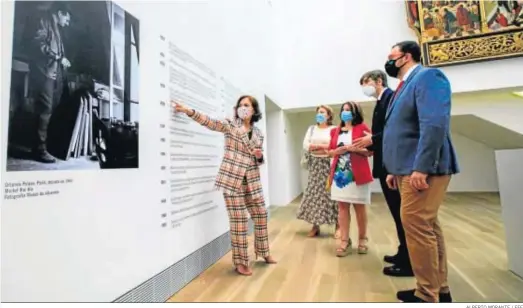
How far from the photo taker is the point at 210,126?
1554mm

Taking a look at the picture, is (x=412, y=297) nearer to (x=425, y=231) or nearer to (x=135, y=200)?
(x=425, y=231)

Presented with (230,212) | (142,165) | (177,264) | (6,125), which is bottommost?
(177,264)

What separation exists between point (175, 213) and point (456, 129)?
21.1 feet

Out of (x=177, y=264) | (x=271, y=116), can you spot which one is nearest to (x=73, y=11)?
(x=177, y=264)

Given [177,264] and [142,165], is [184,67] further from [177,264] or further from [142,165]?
[177,264]

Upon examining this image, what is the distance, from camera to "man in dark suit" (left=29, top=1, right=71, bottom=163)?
80 centimetres

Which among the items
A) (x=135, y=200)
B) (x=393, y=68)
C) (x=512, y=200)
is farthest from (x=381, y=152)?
(x=135, y=200)

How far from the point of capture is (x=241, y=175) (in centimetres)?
168

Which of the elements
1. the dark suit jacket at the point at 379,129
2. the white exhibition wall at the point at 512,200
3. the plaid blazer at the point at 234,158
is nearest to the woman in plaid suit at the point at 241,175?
the plaid blazer at the point at 234,158

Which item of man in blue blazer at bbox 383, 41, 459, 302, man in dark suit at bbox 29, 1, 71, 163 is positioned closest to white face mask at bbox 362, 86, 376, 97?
man in blue blazer at bbox 383, 41, 459, 302

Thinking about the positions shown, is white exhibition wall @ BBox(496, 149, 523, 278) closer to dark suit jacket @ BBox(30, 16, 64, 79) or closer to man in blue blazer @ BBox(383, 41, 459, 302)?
Answer: man in blue blazer @ BBox(383, 41, 459, 302)

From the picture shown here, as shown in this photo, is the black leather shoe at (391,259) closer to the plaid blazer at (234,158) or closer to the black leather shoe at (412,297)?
the black leather shoe at (412,297)

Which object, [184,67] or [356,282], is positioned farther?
[184,67]

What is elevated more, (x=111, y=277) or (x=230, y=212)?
(x=230, y=212)
